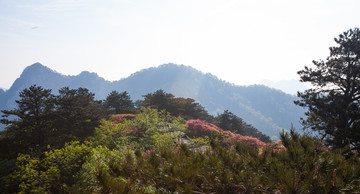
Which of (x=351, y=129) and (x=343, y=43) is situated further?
(x=343, y=43)

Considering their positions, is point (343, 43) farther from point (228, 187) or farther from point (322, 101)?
point (228, 187)

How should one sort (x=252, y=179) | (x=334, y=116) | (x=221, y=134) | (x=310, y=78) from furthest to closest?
(x=221, y=134) < (x=310, y=78) < (x=334, y=116) < (x=252, y=179)

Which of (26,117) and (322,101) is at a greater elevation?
(322,101)

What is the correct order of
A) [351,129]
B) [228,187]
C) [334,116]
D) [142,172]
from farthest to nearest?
[334,116]
[351,129]
[142,172]
[228,187]

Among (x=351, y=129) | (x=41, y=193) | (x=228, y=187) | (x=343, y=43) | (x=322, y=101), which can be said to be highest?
(x=343, y=43)

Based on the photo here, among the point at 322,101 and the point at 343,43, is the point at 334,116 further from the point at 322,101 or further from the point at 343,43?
the point at 343,43

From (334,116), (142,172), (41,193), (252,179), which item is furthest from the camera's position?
(334,116)

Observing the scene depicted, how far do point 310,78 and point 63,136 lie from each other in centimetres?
1809

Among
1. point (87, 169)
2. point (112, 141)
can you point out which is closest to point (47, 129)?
point (112, 141)

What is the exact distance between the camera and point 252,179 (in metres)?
2.32

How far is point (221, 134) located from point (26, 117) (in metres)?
14.8

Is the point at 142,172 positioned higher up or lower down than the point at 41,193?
higher up

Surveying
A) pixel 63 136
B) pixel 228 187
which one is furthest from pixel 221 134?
pixel 228 187

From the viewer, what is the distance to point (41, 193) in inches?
294
